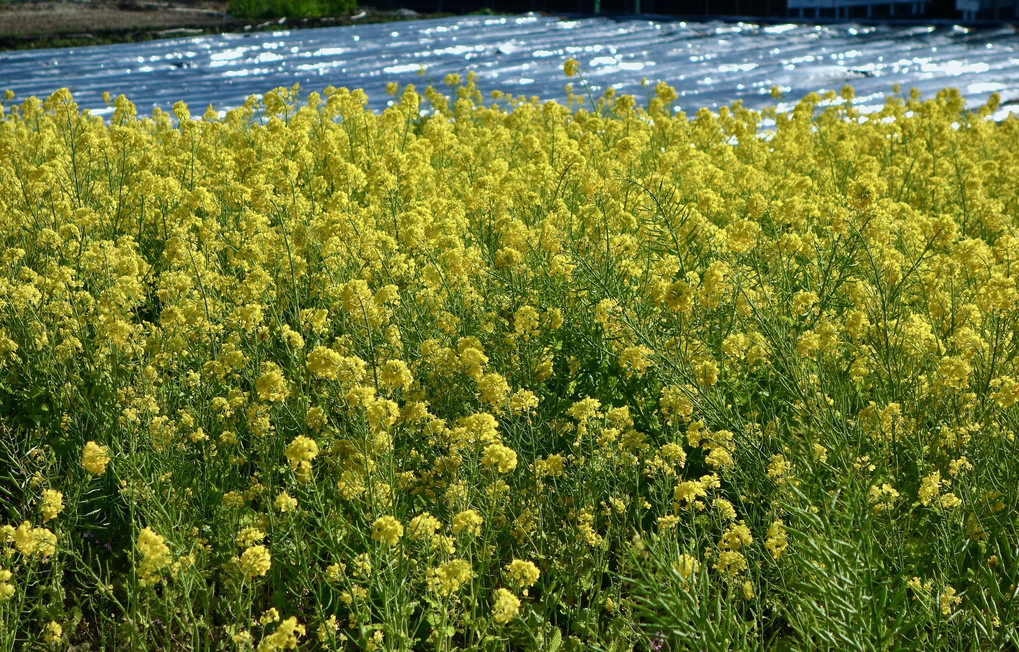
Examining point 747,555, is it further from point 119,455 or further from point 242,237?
point 242,237

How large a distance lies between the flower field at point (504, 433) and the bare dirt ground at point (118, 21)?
12957mm

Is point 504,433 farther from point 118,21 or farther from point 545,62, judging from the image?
point 118,21

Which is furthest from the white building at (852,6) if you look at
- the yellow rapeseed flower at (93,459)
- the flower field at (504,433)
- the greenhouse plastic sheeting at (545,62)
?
the yellow rapeseed flower at (93,459)

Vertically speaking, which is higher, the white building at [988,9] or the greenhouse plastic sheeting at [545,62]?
the white building at [988,9]

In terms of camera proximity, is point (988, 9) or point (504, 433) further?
point (988, 9)

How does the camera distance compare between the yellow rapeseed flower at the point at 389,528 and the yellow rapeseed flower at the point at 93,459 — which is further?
the yellow rapeseed flower at the point at 93,459

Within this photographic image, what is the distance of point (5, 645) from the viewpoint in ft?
7.82

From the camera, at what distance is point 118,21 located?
63.4ft

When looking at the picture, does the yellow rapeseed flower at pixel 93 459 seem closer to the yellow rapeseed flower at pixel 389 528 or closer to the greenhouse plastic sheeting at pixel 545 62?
the yellow rapeseed flower at pixel 389 528

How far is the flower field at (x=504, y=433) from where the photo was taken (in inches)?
95.0

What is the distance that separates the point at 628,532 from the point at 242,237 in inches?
88.3

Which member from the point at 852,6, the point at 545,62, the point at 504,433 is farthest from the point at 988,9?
the point at 504,433

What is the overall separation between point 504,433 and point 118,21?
19.0 meters

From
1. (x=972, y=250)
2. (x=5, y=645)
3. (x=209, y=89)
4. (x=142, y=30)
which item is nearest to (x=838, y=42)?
(x=209, y=89)
